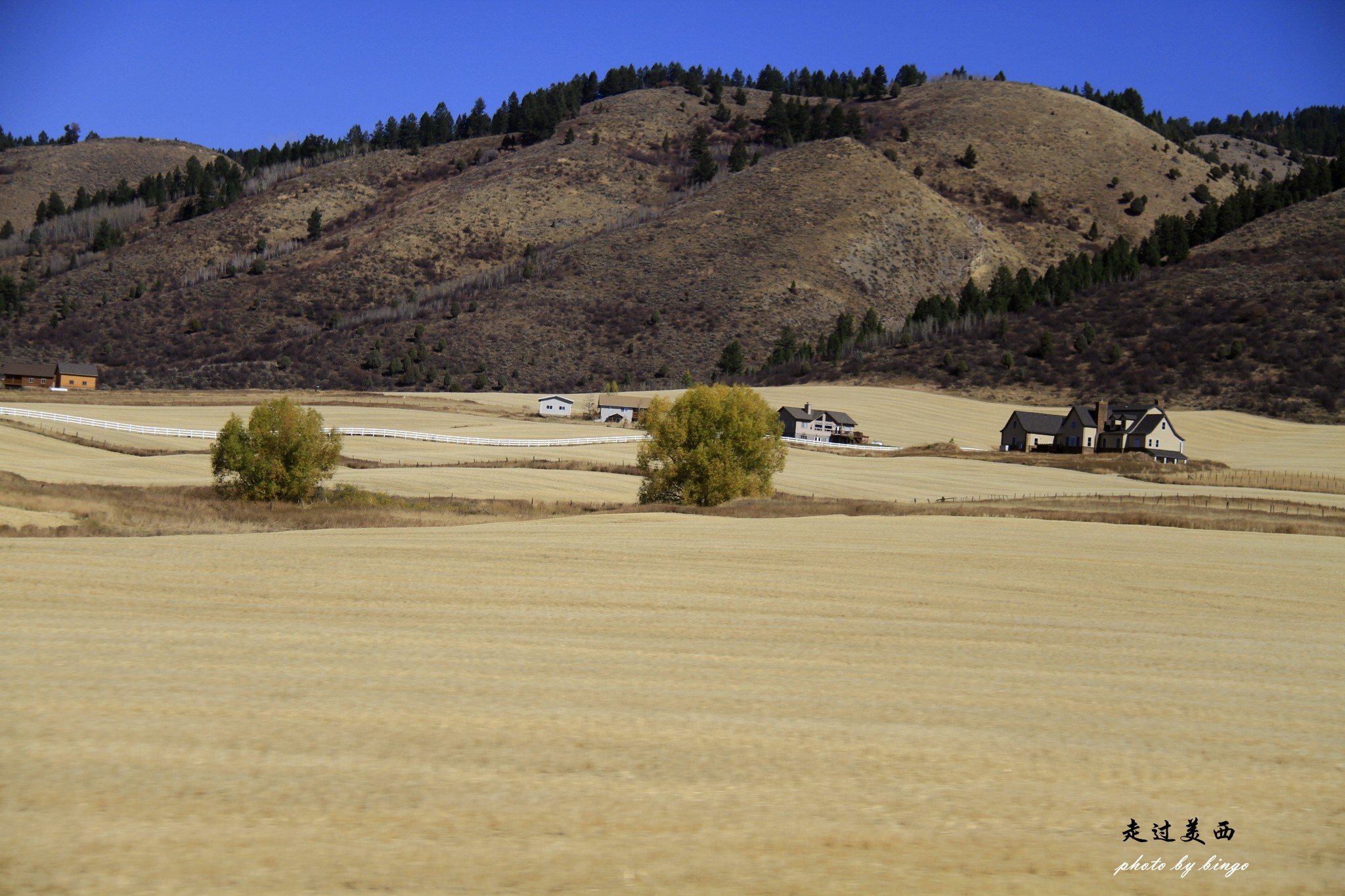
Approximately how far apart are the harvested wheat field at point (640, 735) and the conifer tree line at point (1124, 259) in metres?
115

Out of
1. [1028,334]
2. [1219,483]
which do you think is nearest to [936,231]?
[1028,334]

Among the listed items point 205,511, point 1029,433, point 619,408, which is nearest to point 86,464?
point 205,511

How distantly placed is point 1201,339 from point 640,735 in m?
111

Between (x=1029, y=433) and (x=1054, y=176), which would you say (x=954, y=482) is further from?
(x=1054, y=176)

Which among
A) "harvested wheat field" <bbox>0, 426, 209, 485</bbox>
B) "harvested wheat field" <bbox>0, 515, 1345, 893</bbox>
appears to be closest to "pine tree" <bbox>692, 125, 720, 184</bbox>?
"harvested wheat field" <bbox>0, 426, 209, 485</bbox>

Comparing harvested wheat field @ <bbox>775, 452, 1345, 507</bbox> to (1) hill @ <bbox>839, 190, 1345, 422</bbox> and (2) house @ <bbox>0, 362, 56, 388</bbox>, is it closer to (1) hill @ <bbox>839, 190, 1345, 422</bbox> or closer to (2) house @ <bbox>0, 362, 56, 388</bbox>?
(1) hill @ <bbox>839, 190, 1345, 422</bbox>

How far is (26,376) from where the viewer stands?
112 meters

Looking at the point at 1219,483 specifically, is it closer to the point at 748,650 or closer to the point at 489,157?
the point at 748,650

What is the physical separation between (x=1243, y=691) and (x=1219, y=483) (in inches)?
2037

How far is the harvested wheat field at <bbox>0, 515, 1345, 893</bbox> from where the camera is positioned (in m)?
6.99

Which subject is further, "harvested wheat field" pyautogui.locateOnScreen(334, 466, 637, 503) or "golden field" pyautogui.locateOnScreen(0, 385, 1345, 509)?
"golden field" pyautogui.locateOnScreen(0, 385, 1345, 509)

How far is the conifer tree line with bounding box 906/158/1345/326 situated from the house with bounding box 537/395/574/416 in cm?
5345

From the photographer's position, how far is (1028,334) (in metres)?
117

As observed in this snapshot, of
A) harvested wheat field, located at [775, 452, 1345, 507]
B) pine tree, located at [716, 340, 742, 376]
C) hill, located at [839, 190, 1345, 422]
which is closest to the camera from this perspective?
harvested wheat field, located at [775, 452, 1345, 507]
